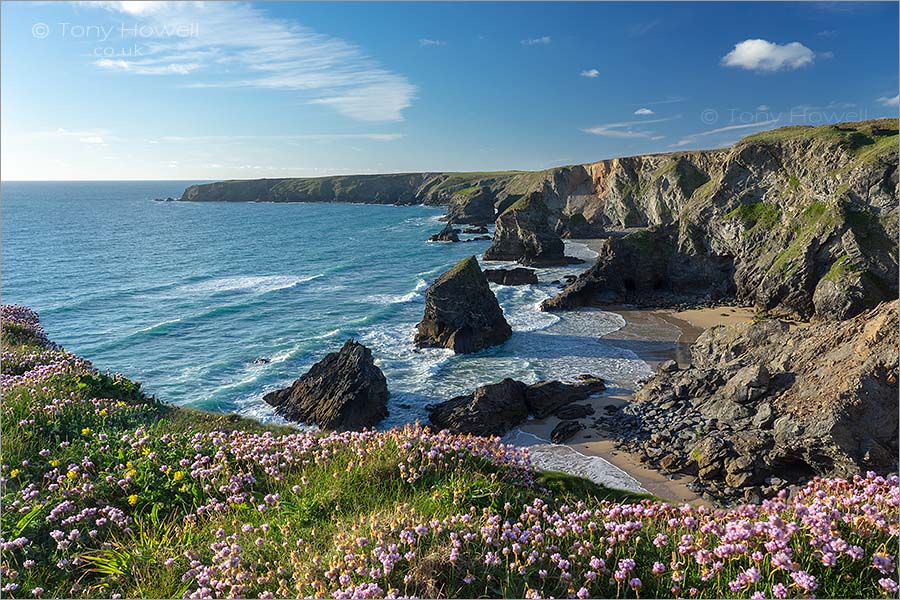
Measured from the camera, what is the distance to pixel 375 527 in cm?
525

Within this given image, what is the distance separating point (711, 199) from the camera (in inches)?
1992

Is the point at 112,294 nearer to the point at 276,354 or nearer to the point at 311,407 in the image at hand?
the point at 276,354

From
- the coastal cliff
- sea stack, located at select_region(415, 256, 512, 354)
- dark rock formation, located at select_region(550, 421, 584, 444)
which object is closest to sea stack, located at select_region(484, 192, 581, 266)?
the coastal cliff

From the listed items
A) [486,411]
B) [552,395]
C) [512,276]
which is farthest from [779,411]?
[512,276]

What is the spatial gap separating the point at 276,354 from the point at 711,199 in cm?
4136

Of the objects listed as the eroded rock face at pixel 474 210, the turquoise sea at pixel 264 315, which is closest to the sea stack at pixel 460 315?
the turquoise sea at pixel 264 315

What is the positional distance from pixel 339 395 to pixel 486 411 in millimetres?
6692

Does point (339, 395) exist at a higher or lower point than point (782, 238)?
lower

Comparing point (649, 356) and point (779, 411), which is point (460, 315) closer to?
point (649, 356)

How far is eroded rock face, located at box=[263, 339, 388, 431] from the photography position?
78.0ft

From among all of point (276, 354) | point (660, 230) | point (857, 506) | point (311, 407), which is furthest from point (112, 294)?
point (857, 506)

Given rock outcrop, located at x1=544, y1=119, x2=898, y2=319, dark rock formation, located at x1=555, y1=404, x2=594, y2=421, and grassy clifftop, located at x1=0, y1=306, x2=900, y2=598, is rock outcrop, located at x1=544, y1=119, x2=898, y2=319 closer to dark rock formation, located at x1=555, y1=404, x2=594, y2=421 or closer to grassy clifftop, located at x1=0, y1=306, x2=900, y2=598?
dark rock formation, located at x1=555, y1=404, x2=594, y2=421

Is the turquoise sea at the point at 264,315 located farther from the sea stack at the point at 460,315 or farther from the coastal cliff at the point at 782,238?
the coastal cliff at the point at 782,238

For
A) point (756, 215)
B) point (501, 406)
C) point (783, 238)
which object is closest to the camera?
point (501, 406)
